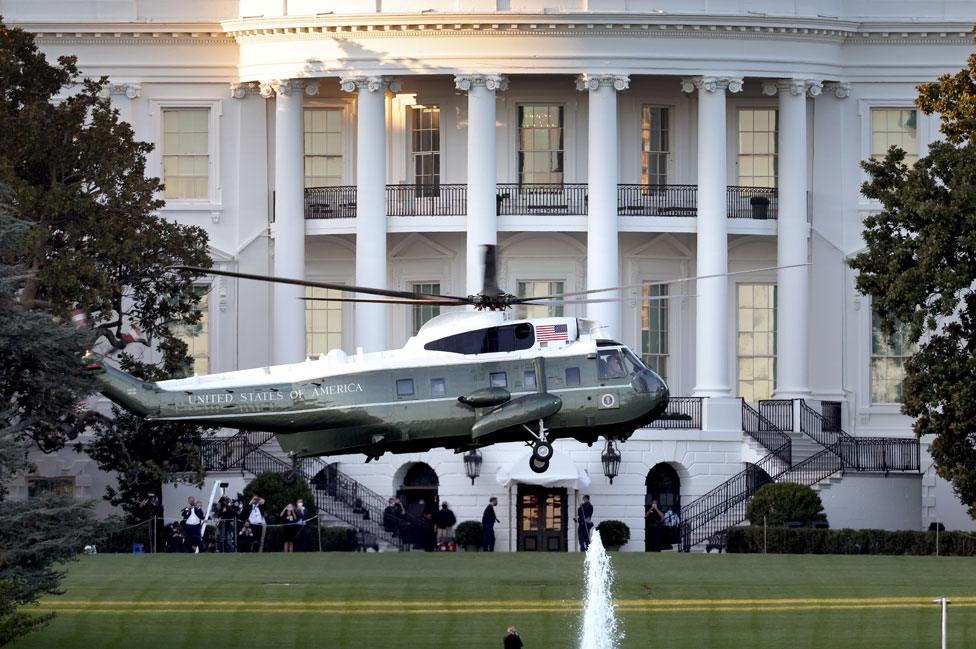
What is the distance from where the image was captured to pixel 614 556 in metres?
67.2

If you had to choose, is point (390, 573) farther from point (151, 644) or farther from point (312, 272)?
point (312, 272)

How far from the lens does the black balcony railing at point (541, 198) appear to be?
257ft

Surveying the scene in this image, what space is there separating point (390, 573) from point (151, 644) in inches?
322

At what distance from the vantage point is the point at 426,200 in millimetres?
78938

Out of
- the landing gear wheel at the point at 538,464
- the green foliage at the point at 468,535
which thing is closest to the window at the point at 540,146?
the green foliage at the point at 468,535

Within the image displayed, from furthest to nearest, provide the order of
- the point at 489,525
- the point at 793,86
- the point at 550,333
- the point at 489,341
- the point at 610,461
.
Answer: the point at 793,86 → the point at 610,461 → the point at 489,525 → the point at 550,333 → the point at 489,341

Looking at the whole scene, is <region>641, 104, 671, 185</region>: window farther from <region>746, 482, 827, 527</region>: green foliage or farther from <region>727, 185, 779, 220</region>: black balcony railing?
<region>746, 482, 827, 527</region>: green foliage

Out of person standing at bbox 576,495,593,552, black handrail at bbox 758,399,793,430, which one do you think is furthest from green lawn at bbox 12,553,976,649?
black handrail at bbox 758,399,793,430

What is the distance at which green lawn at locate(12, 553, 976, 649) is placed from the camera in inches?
2207

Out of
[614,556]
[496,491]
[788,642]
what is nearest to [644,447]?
[496,491]

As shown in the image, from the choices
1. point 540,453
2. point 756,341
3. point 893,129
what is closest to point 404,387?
point 540,453

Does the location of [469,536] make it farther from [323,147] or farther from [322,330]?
[323,147]

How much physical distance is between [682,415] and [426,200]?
29.0 feet

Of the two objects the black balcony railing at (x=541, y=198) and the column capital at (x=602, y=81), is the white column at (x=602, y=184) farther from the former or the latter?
the black balcony railing at (x=541, y=198)
